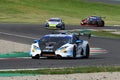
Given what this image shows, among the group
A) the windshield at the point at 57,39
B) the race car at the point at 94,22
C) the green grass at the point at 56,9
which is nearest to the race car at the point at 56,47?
the windshield at the point at 57,39

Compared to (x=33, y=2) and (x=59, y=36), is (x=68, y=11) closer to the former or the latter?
(x=33, y=2)

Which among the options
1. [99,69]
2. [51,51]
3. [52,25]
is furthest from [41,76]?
[52,25]

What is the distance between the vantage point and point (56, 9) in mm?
87750

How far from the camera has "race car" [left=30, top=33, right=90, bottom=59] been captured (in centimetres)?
2280

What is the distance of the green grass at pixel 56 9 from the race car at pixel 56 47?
53129mm

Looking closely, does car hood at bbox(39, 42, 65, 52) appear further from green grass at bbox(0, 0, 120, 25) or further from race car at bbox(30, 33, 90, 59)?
green grass at bbox(0, 0, 120, 25)

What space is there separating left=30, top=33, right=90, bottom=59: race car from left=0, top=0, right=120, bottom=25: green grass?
53129 millimetres

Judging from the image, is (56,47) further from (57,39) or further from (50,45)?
(57,39)

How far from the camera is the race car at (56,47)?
2280 centimetres

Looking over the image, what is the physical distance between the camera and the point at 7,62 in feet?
67.6

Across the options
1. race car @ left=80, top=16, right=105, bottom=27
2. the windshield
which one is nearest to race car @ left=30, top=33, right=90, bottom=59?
the windshield

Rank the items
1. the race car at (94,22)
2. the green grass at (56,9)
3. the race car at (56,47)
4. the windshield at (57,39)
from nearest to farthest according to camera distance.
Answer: the race car at (56,47), the windshield at (57,39), the race car at (94,22), the green grass at (56,9)

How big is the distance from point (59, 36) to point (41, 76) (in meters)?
8.88

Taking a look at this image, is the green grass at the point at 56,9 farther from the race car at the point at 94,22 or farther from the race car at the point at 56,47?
the race car at the point at 56,47
